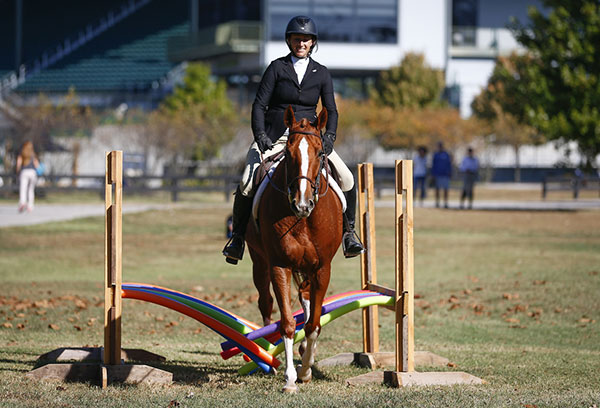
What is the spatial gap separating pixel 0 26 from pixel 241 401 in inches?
3214

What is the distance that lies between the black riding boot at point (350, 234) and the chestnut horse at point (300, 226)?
143 mm

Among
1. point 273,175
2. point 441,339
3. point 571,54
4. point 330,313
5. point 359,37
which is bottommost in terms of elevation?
point 441,339

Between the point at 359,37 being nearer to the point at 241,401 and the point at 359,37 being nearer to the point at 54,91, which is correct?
the point at 54,91

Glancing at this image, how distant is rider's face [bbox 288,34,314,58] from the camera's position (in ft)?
29.0

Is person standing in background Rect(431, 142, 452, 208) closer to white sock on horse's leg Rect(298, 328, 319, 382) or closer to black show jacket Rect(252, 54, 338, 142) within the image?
black show jacket Rect(252, 54, 338, 142)

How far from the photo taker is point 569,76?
34.1m

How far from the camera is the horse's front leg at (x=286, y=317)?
7.98 m

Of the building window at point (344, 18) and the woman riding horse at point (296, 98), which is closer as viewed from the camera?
the woman riding horse at point (296, 98)

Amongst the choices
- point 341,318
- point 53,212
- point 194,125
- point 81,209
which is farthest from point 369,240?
point 194,125

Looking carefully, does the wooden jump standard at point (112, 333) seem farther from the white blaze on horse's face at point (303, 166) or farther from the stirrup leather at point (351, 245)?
the stirrup leather at point (351, 245)

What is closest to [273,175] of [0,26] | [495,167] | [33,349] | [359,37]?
[33,349]

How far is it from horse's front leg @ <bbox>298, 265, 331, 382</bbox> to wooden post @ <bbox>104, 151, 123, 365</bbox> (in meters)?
1.59

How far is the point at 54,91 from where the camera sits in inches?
2899

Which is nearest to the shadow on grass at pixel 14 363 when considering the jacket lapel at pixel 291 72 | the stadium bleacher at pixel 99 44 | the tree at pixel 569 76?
the jacket lapel at pixel 291 72
